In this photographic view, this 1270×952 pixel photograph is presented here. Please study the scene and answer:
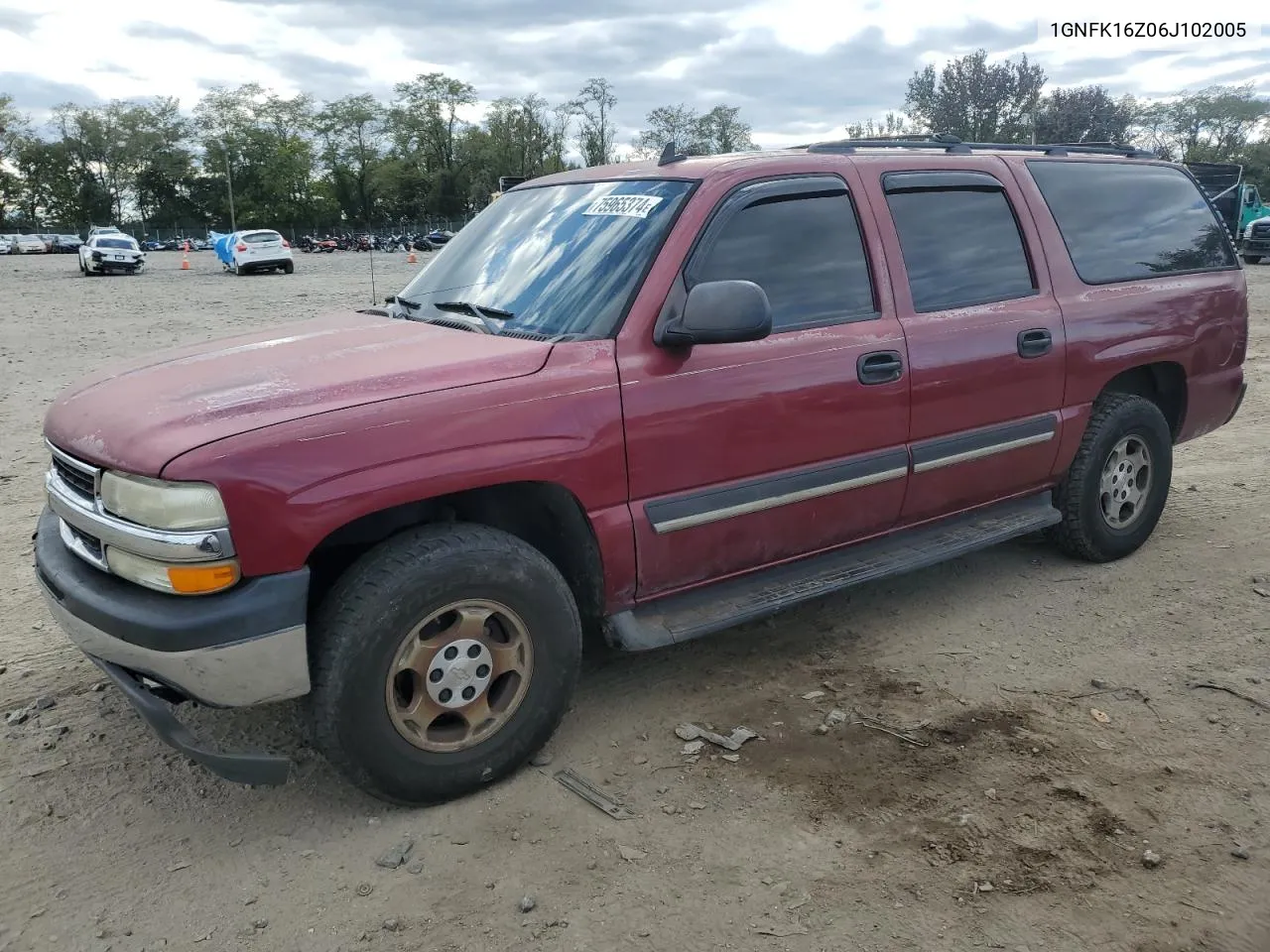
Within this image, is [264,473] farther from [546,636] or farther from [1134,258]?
[1134,258]

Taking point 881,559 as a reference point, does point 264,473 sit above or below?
above

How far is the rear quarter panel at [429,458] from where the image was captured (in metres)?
2.62

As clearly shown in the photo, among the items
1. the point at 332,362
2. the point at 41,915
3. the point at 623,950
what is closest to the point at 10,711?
the point at 41,915

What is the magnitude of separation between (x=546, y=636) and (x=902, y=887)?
124cm

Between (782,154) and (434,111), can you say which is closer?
(782,154)

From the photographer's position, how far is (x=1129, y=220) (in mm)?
4867

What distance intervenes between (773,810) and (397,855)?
3.64 ft

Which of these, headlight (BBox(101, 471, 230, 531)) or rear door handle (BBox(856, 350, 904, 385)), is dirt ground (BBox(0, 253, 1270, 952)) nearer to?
headlight (BBox(101, 471, 230, 531))

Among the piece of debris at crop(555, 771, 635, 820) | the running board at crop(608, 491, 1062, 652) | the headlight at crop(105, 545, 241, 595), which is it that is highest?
the headlight at crop(105, 545, 241, 595)

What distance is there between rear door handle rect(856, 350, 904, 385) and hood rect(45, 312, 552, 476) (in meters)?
1.26

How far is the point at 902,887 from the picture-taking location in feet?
8.79

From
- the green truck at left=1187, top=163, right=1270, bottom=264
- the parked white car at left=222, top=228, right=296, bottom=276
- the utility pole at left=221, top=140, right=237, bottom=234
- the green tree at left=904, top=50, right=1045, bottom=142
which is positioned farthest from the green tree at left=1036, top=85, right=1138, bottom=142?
the utility pole at left=221, top=140, right=237, bottom=234

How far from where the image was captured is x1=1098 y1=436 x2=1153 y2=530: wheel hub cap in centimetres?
489

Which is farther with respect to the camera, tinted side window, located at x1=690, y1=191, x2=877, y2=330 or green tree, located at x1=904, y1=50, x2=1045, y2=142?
green tree, located at x1=904, y1=50, x2=1045, y2=142
